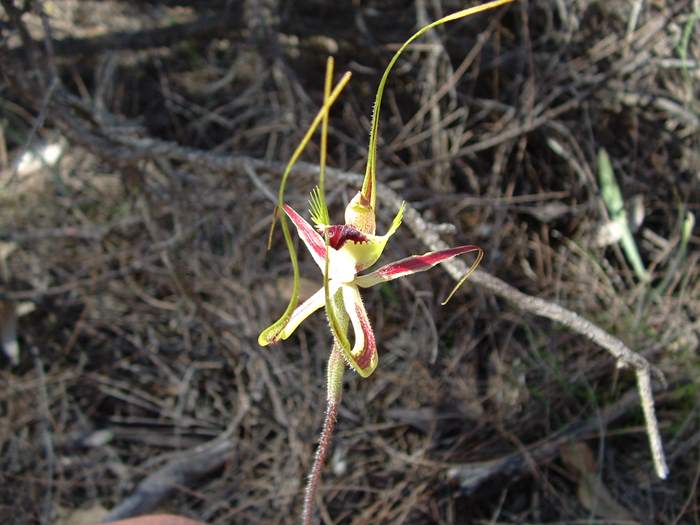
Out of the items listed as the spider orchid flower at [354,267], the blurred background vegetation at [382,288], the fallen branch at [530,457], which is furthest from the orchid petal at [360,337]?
the fallen branch at [530,457]

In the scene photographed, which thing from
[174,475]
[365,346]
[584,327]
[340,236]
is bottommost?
[174,475]

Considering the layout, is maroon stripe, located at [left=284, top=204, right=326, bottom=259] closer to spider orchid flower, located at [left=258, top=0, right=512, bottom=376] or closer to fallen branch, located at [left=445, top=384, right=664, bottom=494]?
spider orchid flower, located at [left=258, top=0, right=512, bottom=376]

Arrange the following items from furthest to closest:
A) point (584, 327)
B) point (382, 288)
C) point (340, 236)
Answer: point (382, 288), point (584, 327), point (340, 236)

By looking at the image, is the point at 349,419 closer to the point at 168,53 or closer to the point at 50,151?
the point at 50,151

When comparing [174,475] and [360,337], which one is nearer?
[360,337]

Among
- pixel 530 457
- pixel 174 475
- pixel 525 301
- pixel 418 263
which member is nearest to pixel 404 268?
pixel 418 263

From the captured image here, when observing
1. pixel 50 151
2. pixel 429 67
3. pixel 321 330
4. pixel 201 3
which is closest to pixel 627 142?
pixel 429 67

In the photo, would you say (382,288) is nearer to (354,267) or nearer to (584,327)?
(584,327)

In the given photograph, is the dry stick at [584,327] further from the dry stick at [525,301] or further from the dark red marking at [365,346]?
the dark red marking at [365,346]
